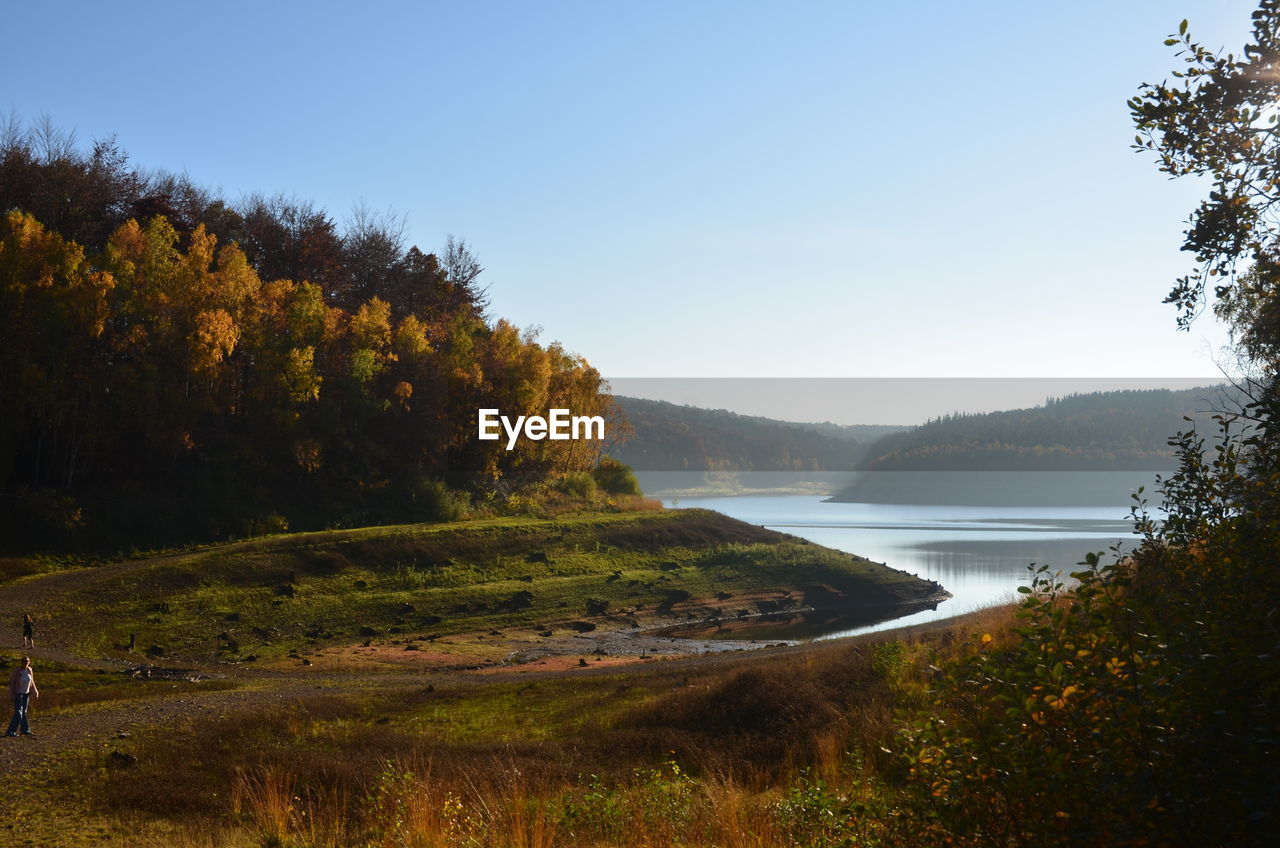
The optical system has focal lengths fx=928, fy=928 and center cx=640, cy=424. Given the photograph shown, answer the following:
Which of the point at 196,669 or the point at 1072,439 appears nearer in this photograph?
the point at 196,669

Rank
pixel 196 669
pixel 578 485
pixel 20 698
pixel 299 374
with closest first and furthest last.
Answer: pixel 20 698 < pixel 196 669 < pixel 299 374 < pixel 578 485

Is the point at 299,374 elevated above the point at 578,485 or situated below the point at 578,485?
above

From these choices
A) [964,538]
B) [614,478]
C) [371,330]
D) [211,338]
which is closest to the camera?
[211,338]

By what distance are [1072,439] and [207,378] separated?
14969 centimetres

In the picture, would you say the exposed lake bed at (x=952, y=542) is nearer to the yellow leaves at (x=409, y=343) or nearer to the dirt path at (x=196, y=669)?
the dirt path at (x=196, y=669)

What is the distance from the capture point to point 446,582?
44.7 metres

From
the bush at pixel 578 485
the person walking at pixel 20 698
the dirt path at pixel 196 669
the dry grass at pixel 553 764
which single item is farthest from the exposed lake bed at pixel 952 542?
the person walking at pixel 20 698

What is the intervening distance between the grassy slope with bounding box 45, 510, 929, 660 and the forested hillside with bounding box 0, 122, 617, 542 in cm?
606

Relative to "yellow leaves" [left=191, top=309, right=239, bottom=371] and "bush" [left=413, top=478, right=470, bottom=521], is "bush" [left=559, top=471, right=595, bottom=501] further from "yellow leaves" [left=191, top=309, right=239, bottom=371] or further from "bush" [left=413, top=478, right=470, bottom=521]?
"yellow leaves" [left=191, top=309, right=239, bottom=371]

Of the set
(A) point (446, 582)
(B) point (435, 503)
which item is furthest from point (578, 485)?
(A) point (446, 582)

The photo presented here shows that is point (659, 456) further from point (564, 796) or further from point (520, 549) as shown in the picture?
point (564, 796)

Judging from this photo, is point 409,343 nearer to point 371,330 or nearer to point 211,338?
point 371,330

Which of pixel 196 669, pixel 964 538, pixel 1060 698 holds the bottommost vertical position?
pixel 964 538

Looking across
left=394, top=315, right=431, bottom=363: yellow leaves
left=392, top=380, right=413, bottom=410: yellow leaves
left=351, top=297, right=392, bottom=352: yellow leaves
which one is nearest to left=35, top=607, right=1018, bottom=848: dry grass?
left=392, top=380, right=413, bottom=410: yellow leaves
